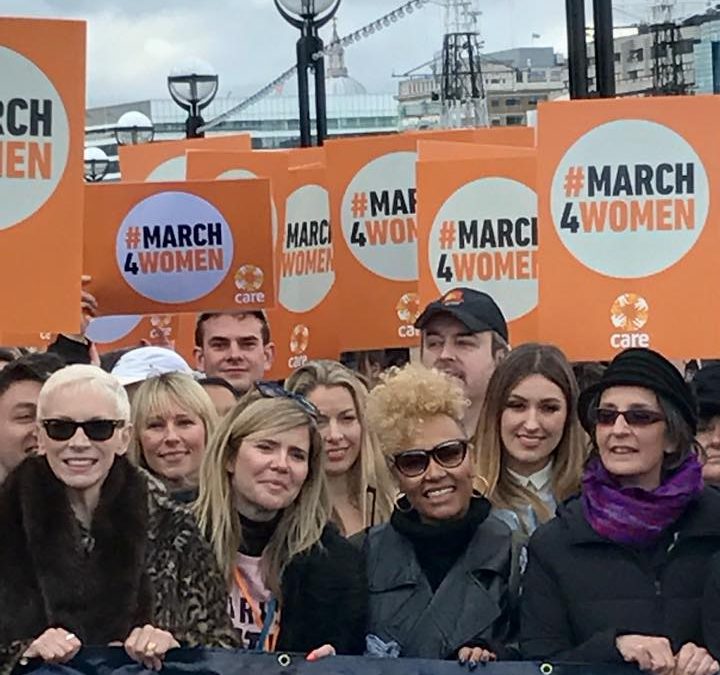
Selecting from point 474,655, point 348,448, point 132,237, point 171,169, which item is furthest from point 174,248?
point 474,655

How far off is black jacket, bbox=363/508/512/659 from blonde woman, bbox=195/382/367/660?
2.3 inches

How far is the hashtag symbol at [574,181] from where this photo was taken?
23.2 feet

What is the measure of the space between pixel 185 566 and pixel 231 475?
1.31 ft

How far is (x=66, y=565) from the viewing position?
4.70 m

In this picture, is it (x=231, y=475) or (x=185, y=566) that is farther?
(x=231, y=475)

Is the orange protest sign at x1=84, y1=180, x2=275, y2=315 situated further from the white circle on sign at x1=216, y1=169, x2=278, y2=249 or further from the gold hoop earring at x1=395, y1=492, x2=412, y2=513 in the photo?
the gold hoop earring at x1=395, y1=492, x2=412, y2=513

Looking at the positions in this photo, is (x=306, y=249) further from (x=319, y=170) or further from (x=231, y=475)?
(x=231, y=475)

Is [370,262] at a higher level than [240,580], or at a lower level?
higher

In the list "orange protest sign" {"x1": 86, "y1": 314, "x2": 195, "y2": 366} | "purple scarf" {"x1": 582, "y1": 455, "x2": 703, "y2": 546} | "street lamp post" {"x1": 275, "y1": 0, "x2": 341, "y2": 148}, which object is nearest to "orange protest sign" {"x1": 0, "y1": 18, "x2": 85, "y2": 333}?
"purple scarf" {"x1": 582, "y1": 455, "x2": 703, "y2": 546}

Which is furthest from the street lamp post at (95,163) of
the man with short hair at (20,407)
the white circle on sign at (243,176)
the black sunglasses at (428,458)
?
the black sunglasses at (428,458)

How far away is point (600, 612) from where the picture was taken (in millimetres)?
4703

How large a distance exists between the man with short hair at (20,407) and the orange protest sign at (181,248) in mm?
3087

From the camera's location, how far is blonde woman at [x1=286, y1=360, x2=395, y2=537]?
20.7 feet

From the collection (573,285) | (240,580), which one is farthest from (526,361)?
(240,580)
